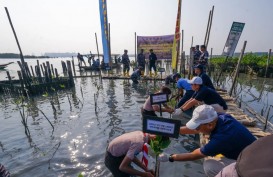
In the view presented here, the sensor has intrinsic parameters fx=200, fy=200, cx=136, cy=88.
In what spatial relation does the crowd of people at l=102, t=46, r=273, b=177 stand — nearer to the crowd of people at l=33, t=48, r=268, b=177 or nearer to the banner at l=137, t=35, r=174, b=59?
the crowd of people at l=33, t=48, r=268, b=177

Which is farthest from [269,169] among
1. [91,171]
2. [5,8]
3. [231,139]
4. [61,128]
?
[5,8]

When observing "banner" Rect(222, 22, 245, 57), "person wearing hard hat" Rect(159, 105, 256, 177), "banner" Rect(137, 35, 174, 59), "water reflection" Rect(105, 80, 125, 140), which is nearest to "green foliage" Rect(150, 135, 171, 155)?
"person wearing hard hat" Rect(159, 105, 256, 177)

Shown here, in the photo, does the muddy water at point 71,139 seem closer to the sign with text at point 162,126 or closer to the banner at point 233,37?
the sign with text at point 162,126

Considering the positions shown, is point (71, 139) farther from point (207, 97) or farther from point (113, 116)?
point (207, 97)

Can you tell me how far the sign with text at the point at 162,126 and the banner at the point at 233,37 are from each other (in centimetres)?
965

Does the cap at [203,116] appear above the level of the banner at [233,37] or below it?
below

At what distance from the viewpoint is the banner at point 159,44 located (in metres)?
18.6

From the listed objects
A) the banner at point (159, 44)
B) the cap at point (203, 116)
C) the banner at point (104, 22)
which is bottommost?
the cap at point (203, 116)

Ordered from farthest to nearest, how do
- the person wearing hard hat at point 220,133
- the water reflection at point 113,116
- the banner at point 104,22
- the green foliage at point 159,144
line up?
1. the banner at point 104,22
2. the water reflection at point 113,116
3. the green foliage at point 159,144
4. the person wearing hard hat at point 220,133

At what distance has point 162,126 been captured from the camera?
9.77ft

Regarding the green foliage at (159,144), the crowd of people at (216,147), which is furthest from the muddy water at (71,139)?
the green foliage at (159,144)

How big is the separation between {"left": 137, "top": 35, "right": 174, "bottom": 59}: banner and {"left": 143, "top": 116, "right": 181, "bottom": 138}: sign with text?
1640 centimetres

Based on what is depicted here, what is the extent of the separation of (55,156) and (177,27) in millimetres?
10628

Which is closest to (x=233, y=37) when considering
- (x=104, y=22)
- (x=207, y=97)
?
(x=207, y=97)
